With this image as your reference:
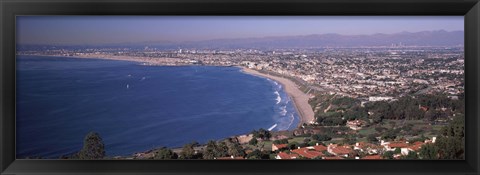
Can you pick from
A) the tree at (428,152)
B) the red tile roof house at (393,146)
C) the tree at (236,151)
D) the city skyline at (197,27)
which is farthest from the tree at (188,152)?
the tree at (428,152)

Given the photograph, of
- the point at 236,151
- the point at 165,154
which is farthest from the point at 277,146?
the point at 165,154

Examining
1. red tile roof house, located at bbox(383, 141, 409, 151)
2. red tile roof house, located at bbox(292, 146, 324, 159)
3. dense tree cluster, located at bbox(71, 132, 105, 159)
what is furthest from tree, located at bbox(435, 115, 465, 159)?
dense tree cluster, located at bbox(71, 132, 105, 159)

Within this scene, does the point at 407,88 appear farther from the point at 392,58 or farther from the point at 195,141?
the point at 195,141

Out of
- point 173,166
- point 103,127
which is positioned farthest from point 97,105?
point 173,166

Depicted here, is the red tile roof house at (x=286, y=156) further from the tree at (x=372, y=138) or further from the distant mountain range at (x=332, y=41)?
the distant mountain range at (x=332, y=41)

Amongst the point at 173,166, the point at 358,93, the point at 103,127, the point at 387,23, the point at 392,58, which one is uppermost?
the point at 387,23

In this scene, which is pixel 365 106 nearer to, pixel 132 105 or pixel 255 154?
pixel 255 154
